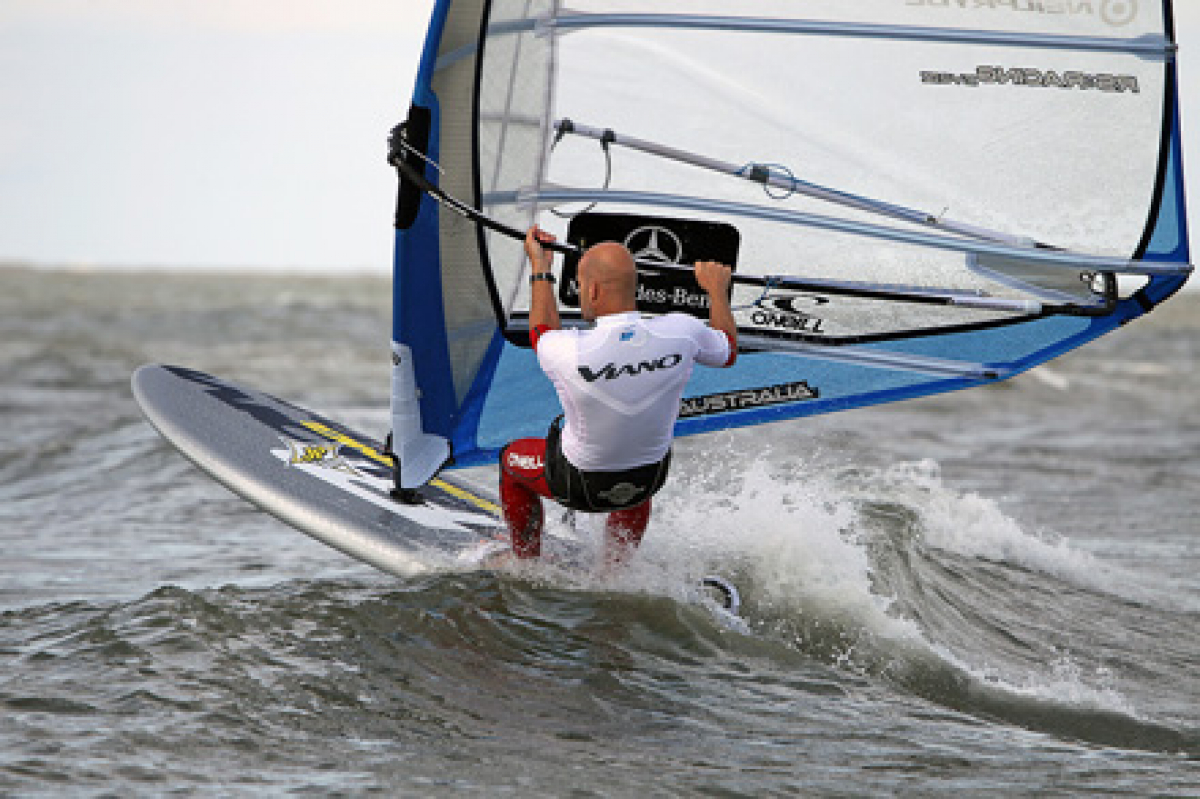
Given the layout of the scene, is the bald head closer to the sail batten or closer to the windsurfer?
the windsurfer

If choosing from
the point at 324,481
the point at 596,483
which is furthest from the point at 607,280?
the point at 324,481

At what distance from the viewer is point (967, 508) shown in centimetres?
698

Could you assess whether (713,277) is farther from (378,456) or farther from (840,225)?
(378,456)

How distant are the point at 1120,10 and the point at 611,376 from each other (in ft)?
6.00

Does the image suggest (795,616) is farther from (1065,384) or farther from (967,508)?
(1065,384)

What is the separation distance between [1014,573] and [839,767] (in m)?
2.81

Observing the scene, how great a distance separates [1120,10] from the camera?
405 centimetres

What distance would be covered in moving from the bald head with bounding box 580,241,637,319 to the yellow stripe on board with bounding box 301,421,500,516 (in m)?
1.73

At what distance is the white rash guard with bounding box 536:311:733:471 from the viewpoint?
3.84m

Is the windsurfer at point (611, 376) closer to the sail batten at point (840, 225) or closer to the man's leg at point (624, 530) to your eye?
the man's leg at point (624, 530)

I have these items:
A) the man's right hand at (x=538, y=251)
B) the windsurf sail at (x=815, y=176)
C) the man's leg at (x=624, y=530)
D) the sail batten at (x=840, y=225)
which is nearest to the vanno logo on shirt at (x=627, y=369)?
the man's right hand at (x=538, y=251)

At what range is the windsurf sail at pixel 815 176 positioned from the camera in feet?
13.7

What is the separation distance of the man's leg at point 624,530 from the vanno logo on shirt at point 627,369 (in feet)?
1.77

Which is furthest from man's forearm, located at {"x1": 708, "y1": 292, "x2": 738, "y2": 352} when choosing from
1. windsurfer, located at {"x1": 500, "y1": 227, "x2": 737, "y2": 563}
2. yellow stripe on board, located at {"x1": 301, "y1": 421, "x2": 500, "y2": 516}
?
yellow stripe on board, located at {"x1": 301, "y1": 421, "x2": 500, "y2": 516}
